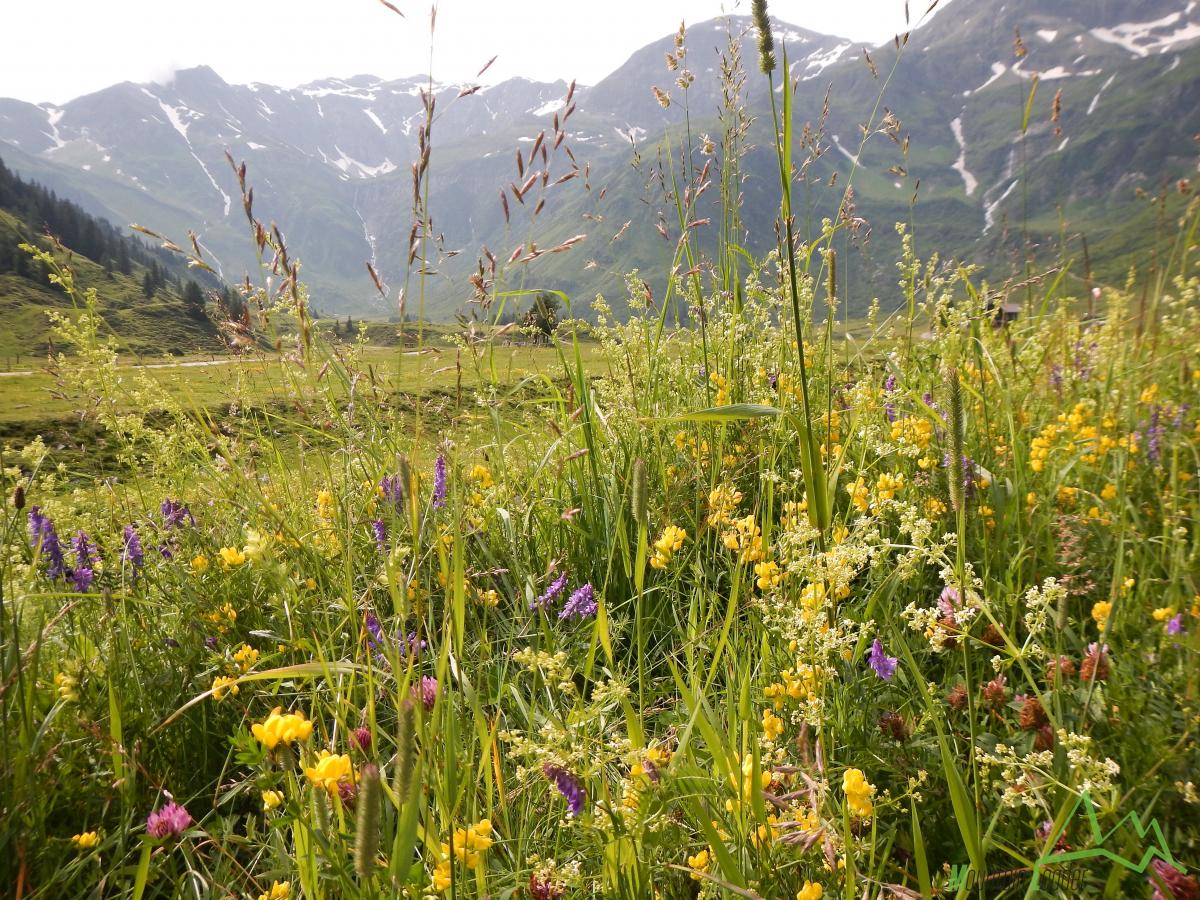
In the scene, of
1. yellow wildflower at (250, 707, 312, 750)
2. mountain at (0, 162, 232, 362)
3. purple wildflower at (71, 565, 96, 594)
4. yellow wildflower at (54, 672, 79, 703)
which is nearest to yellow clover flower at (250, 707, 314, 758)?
yellow wildflower at (250, 707, 312, 750)

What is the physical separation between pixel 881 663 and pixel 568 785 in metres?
0.94

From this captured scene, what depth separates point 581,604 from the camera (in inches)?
97.7

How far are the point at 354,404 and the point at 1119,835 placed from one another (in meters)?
2.62

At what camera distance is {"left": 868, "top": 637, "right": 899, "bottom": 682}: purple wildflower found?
1807 mm

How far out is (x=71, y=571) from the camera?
3068 millimetres

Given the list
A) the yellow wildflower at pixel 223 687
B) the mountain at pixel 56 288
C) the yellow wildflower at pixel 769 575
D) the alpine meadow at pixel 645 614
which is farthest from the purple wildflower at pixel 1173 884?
the mountain at pixel 56 288

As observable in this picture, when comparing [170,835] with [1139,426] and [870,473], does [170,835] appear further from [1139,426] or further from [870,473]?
[1139,426]

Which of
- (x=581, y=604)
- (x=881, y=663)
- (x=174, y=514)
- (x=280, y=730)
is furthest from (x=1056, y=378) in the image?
(x=174, y=514)

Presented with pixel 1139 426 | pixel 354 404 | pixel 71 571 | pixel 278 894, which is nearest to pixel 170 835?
pixel 278 894

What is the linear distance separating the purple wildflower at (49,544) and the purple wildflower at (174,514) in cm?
43

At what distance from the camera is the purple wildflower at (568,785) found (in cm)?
144

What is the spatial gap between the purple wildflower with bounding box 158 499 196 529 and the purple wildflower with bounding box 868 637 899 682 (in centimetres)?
301

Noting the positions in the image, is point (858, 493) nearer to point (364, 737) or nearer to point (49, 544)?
point (364, 737)

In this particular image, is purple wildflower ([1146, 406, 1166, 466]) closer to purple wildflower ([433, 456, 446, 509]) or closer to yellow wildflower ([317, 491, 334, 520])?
purple wildflower ([433, 456, 446, 509])
